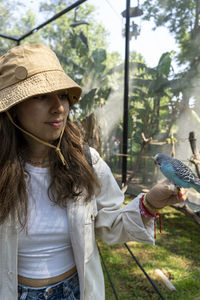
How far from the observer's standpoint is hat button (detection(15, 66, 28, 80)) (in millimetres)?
723

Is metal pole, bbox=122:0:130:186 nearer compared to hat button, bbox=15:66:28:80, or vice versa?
hat button, bbox=15:66:28:80

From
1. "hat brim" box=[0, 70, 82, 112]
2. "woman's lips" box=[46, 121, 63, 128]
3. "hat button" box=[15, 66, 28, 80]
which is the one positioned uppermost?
"hat button" box=[15, 66, 28, 80]

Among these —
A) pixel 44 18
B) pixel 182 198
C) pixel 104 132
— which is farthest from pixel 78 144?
pixel 44 18

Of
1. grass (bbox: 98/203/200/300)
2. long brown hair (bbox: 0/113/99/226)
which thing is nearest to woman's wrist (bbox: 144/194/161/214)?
long brown hair (bbox: 0/113/99/226)

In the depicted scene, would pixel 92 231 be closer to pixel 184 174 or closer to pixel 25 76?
pixel 184 174

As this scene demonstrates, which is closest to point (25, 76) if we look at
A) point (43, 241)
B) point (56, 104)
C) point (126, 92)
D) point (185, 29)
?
point (56, 104)

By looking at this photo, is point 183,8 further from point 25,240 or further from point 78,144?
point 25,240

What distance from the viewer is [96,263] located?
90 cm

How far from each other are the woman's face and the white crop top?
23 cm

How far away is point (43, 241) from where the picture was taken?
0.79m

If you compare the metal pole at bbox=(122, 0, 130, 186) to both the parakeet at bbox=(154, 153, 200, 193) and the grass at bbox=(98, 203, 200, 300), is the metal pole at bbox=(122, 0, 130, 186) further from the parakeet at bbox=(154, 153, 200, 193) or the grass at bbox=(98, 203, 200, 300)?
the parakeet at bbox=(154, 153, 200, 193)

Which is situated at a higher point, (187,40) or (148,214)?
(187,40)

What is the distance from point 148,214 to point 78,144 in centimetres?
42

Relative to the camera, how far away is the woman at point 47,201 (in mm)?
749
